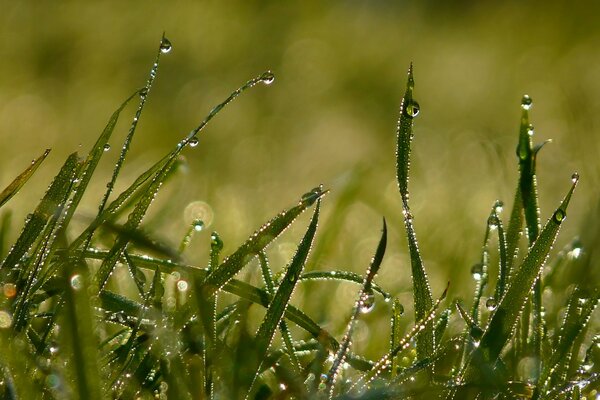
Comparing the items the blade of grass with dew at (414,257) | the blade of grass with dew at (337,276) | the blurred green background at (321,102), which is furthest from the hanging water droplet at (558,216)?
the blurred green background at (321,102)

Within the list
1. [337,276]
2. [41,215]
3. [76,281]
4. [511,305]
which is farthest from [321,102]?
[76,281]

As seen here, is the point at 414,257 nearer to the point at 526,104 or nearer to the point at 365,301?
the point at 365,301

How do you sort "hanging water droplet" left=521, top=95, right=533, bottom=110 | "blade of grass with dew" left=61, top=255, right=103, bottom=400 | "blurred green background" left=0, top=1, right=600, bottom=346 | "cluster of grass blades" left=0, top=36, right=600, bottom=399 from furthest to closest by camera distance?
"blurred green background" left=0, top=1, right=600, bottom=346 → "hanging water droplet" left=521, top=95, right=533, bottom=110 → "cluster of grass blades" left=0, top=36, right=600, bottom=399 → "blade of grass with dew" left=61, top=255, right=103, bottom=400

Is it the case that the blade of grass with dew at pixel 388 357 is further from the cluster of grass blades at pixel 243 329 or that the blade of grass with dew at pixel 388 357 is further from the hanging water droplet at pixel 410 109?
the hanging water droplet at pixel 410 109

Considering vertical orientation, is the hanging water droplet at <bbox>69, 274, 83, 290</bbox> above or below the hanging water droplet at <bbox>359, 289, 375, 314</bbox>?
below

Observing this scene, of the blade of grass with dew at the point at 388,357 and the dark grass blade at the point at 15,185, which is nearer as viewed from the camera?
the blade of grass with dew at the point at 388,357

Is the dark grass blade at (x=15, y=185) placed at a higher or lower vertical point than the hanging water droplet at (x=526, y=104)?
lower

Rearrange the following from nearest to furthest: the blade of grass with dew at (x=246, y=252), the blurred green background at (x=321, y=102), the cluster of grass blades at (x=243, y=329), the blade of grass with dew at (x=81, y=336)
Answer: the blade of grass with dew at (x=81, y=336) < the cluster of grass blades at (x=243, y=329) < the blade of grass with dew at (x=246, y=252) < the blurred green background at (x=321, y=102)

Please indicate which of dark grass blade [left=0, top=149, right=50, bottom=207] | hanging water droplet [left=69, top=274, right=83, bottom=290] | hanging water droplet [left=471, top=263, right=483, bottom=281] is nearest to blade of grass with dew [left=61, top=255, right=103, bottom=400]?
hanging water droplet [left=69, top=274, right=83, bottom=290]

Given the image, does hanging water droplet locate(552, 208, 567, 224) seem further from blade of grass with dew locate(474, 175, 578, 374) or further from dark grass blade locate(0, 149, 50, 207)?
dark grass blade locate(0, 149, 50, 207)
